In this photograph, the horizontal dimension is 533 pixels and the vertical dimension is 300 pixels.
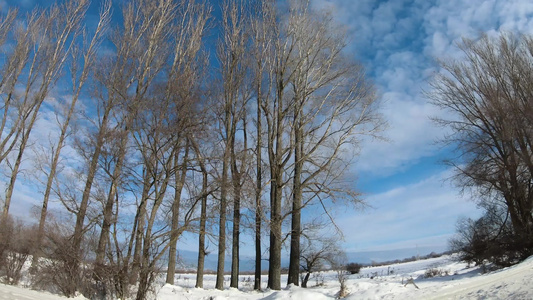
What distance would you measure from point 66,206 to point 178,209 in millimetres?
3723

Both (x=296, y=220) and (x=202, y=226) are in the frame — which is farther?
(x=296, y=220)

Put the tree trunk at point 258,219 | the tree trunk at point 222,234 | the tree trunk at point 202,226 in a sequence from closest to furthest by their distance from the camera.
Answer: the tree trunk at point 202,226
the tree trunk at point 222,234
the tree trunk at point 258,219

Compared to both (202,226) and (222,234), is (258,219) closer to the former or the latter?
(222,234)

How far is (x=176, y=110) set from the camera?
480 inches

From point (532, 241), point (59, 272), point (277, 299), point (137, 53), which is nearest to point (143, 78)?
point (137, 53)

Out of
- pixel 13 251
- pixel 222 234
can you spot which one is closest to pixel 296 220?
pixel 222 234

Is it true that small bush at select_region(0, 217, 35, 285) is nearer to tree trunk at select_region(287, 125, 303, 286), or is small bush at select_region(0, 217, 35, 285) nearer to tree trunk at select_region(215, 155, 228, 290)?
tree trunk at select_region(215, 155, 228, 290)

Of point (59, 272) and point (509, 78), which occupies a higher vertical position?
point (509, 78)

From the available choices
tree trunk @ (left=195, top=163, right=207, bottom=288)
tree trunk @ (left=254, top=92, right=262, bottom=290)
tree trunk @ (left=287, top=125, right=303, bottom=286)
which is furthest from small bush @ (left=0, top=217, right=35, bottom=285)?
tree trunk @ (left=287, top=125, right=303, bottom=286)

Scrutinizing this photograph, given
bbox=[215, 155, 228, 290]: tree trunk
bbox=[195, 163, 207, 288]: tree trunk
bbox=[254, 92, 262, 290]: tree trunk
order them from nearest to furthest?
bbox=[195, 163, 207, 288]: tree trunk → bbox=[215, 155, 228, 290]: tree trunk → bbox=[254, 92, 262, 290]: tree trunk

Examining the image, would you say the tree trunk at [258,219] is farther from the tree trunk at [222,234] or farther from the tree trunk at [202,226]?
the tree trunk at [202,226]

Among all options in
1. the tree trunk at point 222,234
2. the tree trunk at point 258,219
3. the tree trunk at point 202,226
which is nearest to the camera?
the tree trunk at point 202,226

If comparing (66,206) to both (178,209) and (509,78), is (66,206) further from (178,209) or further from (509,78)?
(509,78)

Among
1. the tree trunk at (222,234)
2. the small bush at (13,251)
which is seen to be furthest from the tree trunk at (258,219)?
the small bush at (13,251)
